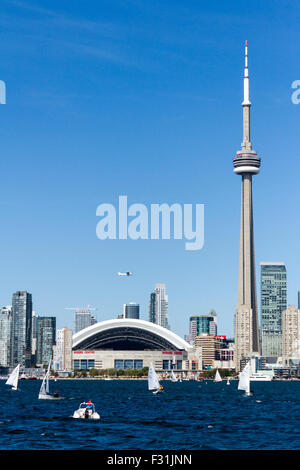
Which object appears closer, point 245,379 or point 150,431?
point 150,431

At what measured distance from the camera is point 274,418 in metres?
101

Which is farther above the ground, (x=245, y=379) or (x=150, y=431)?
(x=150, y=431)

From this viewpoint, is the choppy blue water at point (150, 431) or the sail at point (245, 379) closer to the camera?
the choppy blue water at point (150, 431)

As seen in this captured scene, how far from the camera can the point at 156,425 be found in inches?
3337

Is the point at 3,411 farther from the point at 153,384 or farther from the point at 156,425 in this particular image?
the point at 153,384

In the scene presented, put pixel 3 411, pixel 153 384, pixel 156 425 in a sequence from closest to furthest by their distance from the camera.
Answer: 1. pixel 156 425
2. pixel 3 411
3. pixel 153 384

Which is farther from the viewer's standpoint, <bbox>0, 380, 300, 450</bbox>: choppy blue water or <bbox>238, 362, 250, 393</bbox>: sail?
<bbox>238, 362, 250, 393</bbox>: sail
